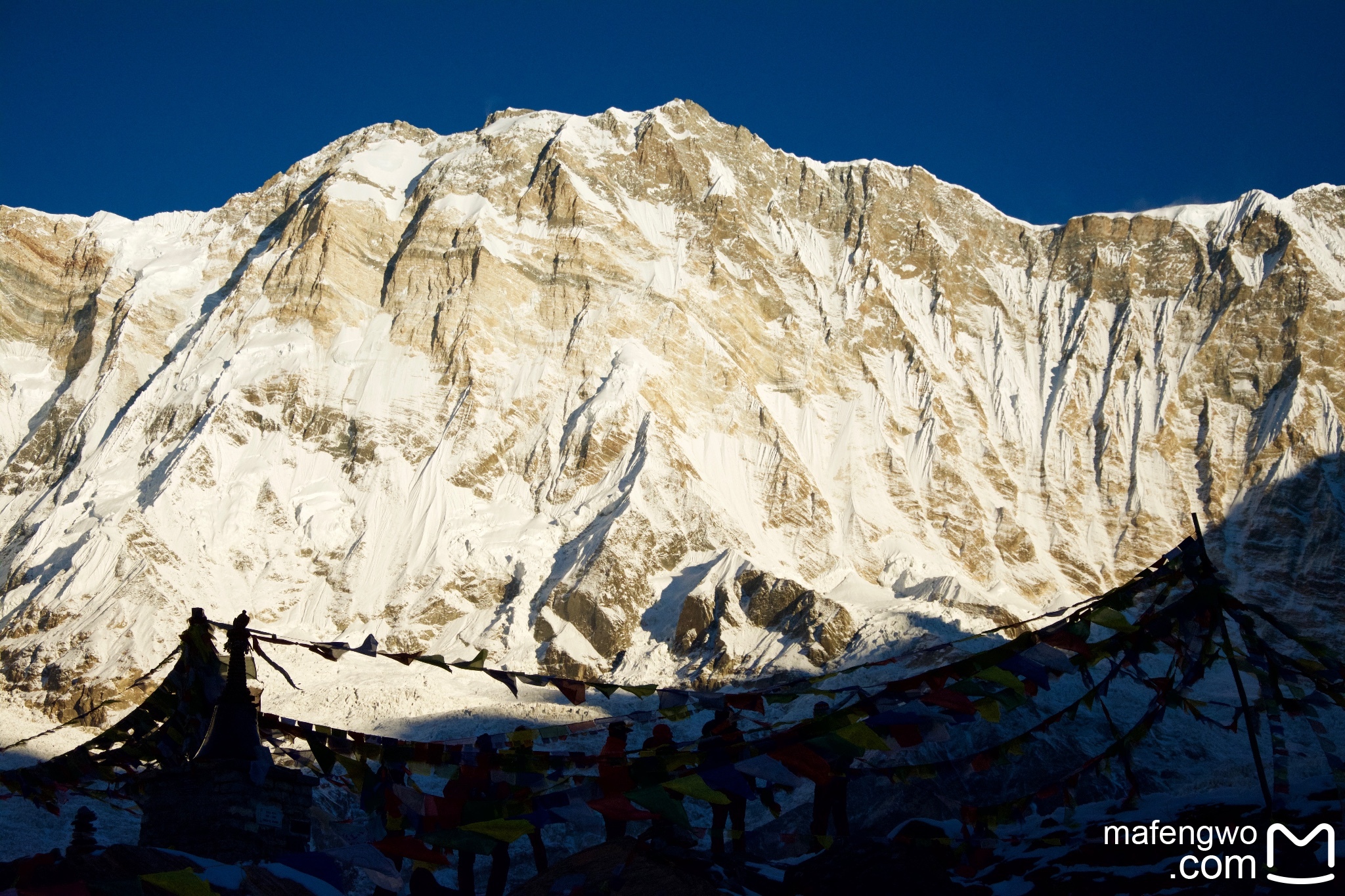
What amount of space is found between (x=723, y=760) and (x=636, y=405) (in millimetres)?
74044

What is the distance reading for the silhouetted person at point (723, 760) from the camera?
12.8m

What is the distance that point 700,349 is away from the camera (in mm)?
94938

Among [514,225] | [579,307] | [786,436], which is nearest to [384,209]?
[514,225]

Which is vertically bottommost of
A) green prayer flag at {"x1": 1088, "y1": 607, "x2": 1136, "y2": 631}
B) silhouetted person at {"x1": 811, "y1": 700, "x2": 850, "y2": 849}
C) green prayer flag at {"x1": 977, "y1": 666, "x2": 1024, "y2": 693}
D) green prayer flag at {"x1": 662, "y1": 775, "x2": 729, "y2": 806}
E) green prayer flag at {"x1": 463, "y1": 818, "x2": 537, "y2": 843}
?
green prayer flag at {"x1": 463, "y1": 818, "x2": 537, "y2": 843}

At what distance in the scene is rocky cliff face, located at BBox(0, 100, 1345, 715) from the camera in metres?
71.4

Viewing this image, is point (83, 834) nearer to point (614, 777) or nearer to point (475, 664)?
point (475, 664)

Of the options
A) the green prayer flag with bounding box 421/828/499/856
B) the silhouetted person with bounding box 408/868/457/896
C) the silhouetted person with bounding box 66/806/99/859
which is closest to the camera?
the silhouetted person with bounding box 66/806/99/859

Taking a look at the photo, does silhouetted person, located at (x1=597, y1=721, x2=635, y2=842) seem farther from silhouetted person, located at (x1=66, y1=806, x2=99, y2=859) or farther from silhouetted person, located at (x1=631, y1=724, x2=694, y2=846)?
silhouetted person, located at (x1=66, y1=806, x2=99, y2=859)

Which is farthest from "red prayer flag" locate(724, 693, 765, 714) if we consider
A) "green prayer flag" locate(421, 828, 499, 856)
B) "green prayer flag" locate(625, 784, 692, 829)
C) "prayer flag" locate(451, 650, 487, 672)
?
"green prayer flag" locate(421, 828, 499, 856)

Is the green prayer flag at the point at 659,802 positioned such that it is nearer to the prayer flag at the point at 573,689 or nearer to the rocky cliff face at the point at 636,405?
the prayer flag at the point at 573,689

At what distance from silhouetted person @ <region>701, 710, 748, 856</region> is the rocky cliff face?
45.6m

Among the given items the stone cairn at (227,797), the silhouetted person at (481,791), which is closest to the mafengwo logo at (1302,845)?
the silhouetted person at (481,791)

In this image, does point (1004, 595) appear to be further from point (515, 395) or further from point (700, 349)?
point (515, 395)

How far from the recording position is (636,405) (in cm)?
8656
